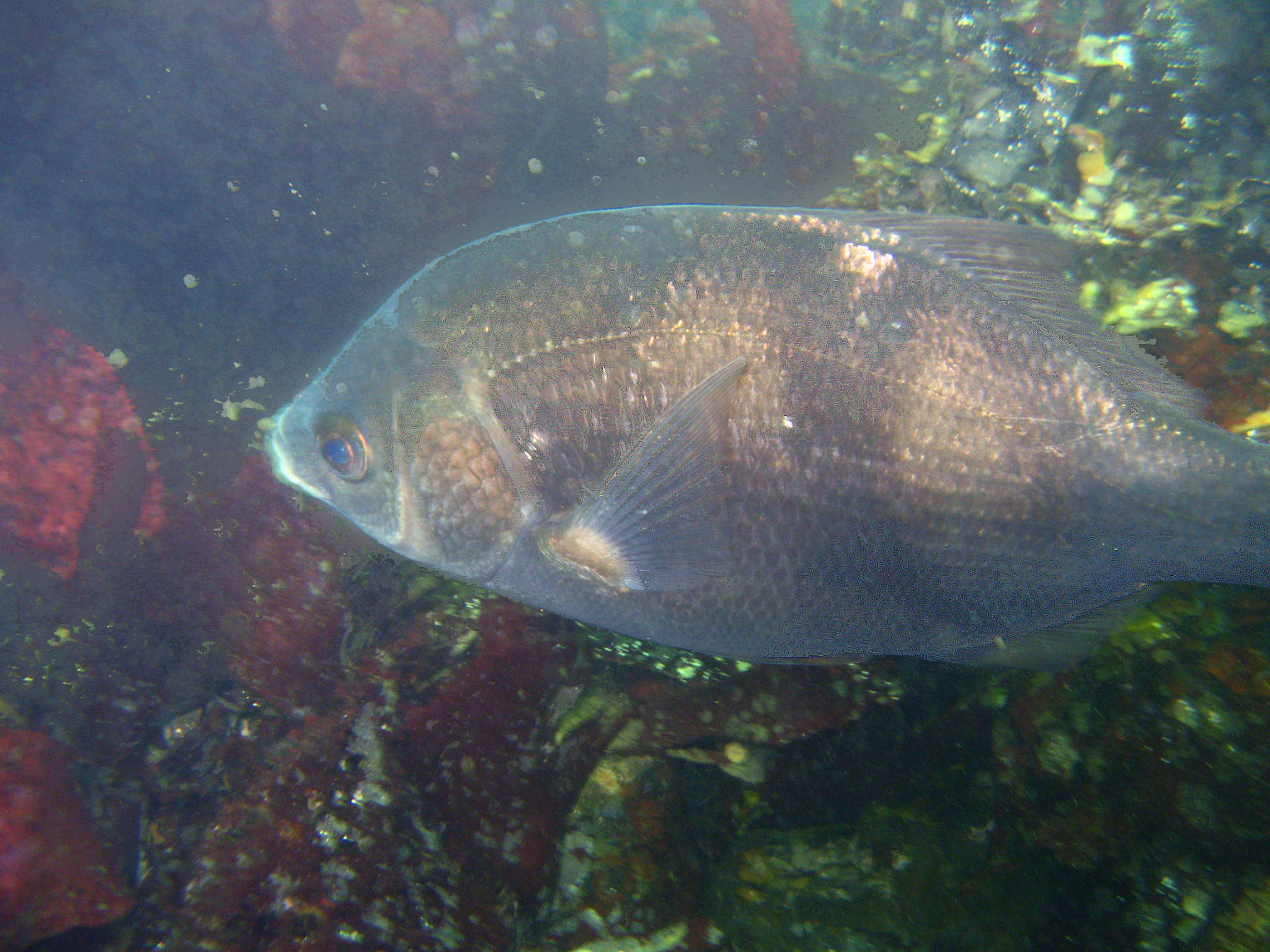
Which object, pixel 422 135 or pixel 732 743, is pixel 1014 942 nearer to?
pixel 732 743

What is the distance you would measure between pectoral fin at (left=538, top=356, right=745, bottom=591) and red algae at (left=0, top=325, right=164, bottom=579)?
6595 millimetres

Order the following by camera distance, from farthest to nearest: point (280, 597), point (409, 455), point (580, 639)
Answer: point (280, 597), point (580, 639), point (409, 455)

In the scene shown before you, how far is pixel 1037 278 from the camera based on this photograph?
1.70 m

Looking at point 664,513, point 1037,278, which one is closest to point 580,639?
point 664,513

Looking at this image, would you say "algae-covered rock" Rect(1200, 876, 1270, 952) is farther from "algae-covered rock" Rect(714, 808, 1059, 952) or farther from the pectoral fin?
the pectoral fin

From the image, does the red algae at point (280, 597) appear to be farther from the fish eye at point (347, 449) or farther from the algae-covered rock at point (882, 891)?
the algae-covered rock at point (882, 891)

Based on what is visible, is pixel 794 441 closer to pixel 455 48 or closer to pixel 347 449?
pixel 347 449

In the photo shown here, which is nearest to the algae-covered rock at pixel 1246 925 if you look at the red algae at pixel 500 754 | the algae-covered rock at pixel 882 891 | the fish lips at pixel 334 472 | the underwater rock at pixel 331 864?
the algae-covered rock at pixel 882 891

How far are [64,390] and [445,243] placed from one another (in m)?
5.19

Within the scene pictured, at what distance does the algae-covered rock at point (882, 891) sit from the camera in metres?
2.03

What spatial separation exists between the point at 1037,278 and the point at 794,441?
39.6 inches

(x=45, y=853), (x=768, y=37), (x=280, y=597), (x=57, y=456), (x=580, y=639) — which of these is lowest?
(x=45, y=853)

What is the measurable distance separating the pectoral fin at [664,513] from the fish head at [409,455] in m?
0.28

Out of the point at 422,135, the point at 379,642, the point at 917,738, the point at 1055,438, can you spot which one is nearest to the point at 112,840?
the point at 379,642
